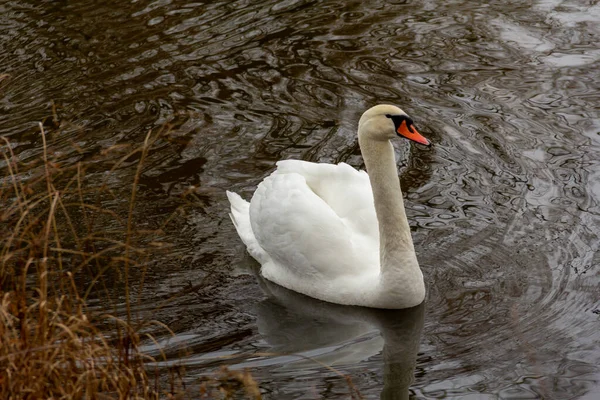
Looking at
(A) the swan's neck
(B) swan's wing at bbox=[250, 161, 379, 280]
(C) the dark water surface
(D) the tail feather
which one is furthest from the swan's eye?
(D) the tail feather

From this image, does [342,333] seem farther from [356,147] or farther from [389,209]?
[356,147]

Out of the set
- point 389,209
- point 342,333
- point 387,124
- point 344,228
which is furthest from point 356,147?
point 342,333

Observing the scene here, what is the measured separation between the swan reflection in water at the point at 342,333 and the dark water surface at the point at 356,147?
17mm

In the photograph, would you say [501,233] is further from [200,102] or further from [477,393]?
[200,102]

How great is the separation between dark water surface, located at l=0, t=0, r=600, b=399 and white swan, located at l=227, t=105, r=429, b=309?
16cm

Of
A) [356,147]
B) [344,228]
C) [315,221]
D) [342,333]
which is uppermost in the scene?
[315,221]

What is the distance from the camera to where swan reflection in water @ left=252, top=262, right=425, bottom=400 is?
643 centimetres

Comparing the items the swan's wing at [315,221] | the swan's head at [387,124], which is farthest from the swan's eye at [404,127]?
the swan's wing at [315,221]

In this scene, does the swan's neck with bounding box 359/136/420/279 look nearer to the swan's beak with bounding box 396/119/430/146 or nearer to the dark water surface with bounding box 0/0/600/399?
the swan's beak with bounding box 396/119/430/146

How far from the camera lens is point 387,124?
6.75m

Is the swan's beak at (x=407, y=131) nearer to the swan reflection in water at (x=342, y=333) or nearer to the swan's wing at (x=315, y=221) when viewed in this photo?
the swan's wing at (x=315, y=221)

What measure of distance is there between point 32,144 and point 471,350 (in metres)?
4.77

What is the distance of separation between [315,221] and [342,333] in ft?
2.70

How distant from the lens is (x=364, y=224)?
7598mm
